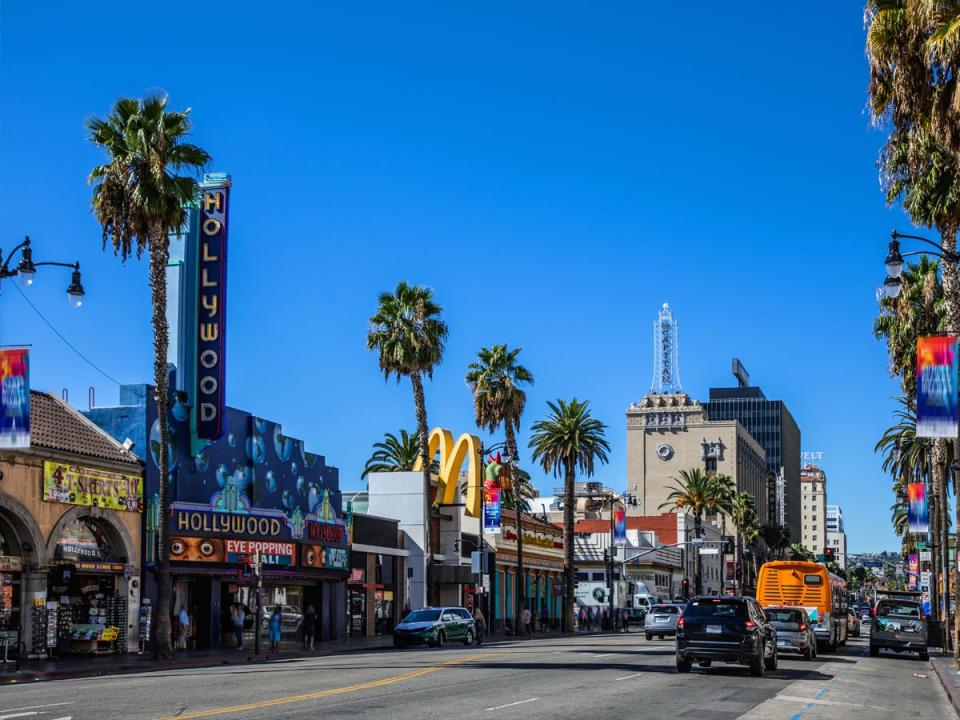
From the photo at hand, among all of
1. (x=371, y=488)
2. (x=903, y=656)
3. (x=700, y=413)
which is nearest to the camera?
(x=903, y=656)

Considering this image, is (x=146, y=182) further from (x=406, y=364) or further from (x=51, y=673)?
(x=406, y=364)

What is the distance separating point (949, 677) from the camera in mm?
28328

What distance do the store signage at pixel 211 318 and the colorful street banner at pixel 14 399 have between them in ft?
59.0

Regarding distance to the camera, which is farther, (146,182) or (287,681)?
(146,182)

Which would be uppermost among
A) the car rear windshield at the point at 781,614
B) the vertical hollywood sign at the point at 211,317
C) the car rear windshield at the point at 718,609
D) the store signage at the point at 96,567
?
the vertical hollywood sign at the point at 211,317

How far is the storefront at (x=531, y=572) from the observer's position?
72688 millimetres

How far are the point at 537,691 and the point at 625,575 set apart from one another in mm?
76280

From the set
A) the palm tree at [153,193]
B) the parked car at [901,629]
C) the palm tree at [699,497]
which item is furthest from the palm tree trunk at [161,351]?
the palm tree at [699,497]

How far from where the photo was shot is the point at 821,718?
737 inches

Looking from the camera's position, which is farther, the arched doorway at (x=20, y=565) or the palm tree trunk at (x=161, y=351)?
the palm tree trunk at (x=161, y=351)

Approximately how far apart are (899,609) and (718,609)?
A: 17.2 metres

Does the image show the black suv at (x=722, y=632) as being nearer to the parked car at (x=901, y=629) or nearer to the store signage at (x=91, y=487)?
the parked car at (x=901, y=629)

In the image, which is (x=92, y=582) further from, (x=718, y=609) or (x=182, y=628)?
(x=718, y=609)

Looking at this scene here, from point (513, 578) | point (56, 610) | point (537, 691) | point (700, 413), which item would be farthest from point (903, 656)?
point (700, 413)
